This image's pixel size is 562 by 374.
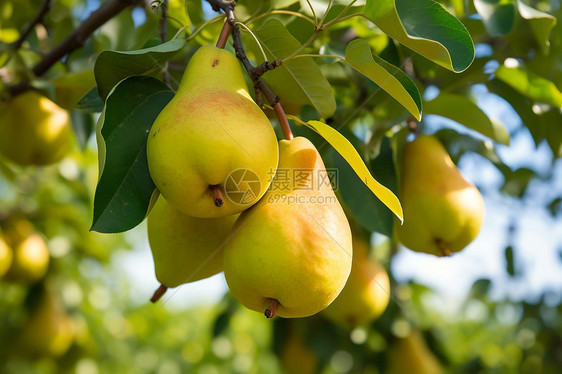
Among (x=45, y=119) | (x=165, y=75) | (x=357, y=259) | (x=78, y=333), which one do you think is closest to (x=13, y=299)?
(x=78, y=333)

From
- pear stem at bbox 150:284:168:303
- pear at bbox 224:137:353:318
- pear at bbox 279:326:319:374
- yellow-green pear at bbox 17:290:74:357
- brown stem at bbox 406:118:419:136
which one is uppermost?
pear at bbox 224:137:353:318

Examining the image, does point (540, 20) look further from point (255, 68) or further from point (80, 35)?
point (80, 35)

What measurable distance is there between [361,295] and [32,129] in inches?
48.5

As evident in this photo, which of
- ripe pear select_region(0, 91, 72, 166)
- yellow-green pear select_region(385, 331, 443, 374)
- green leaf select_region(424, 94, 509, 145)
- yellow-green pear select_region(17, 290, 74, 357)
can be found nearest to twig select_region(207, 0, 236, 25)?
green leaf select_region(424, 94, 509, 145)

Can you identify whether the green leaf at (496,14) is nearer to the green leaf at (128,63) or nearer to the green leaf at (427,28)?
the green leaf at (427,28)

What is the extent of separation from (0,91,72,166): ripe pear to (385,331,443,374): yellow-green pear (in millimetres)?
1641

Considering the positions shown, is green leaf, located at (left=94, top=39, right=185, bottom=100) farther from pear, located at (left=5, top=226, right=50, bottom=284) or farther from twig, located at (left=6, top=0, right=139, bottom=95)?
pear, located at (left=5, top=226, right=50, bottom=284)

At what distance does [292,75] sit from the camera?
1083mm

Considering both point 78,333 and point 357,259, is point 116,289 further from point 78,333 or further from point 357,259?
point 357,259

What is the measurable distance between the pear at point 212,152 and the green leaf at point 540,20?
78 centimetres

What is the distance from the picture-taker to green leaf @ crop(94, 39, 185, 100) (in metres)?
0.92

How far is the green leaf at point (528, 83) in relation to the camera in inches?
53.1

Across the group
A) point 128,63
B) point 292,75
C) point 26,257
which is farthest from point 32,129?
point 292,75

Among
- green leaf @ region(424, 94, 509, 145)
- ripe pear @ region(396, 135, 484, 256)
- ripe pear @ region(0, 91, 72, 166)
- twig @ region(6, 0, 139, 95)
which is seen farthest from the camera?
ripe pear @ region(0, 91, 72, 166)
